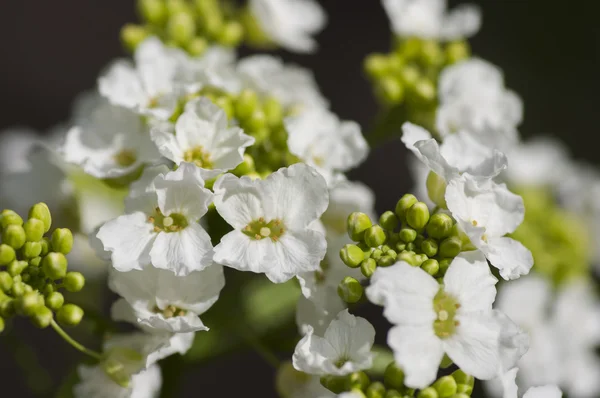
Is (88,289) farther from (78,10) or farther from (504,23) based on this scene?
(504,23)

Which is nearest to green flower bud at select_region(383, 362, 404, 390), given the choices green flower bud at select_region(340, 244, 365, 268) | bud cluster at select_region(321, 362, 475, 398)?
bud cluster at select_region(321, 362, 475, 398)

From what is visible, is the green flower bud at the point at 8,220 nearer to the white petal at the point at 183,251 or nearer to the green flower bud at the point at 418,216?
the white petal at the point at 183,251

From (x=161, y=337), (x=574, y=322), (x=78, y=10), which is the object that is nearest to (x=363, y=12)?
(x=78, y=10)

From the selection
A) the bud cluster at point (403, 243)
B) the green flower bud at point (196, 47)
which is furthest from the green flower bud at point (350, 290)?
the green flower bud at point (196, 47)

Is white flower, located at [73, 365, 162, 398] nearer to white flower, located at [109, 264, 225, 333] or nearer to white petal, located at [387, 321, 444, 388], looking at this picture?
white flower, located at [109, 264, 225, 333]

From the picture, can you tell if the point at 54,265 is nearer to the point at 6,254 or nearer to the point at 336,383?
the point at 6,254

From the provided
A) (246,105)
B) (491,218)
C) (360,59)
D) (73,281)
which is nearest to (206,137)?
(246,105)
